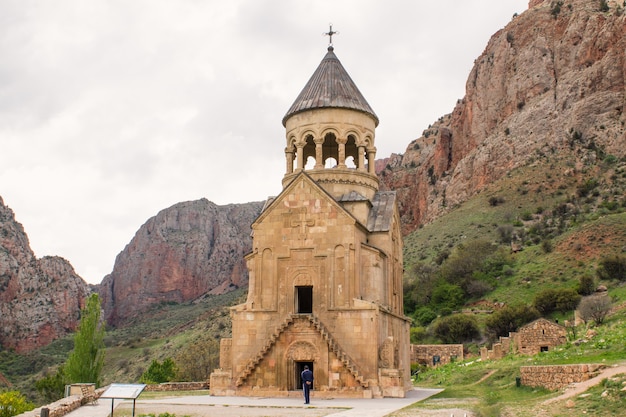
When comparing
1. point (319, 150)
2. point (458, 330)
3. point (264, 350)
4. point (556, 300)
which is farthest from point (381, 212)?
point (458, 330)

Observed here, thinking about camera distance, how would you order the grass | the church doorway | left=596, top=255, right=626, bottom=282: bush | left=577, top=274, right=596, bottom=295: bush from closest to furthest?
the grass < the church doorway < left=577, top=274, right=596, bottom=295: bush < left=596, top=255, right=626, bottom=282: bush

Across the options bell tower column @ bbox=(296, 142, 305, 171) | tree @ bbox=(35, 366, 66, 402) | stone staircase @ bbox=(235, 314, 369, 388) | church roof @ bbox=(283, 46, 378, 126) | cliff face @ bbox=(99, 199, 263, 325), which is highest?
cliff face @ bbox=(99, 199, 263, 325)

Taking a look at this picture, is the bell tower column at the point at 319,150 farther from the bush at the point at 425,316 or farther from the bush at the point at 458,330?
the bush at the point at 425,316

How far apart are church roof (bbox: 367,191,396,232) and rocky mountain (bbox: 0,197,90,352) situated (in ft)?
220

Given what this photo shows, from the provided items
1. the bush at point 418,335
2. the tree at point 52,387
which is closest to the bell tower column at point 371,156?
the tree at point 52,387

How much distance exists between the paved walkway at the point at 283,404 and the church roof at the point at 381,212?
6036mm

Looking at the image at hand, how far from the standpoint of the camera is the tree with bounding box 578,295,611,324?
34.2 meters

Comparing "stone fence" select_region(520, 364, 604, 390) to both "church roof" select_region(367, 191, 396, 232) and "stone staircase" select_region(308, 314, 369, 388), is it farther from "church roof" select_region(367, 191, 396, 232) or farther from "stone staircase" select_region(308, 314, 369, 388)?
"church roof" select_region(367, 191, 396, 232)

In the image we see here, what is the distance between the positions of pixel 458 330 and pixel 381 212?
25.1m

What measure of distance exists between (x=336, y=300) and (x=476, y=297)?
117 feet

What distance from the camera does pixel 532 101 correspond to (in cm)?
8206

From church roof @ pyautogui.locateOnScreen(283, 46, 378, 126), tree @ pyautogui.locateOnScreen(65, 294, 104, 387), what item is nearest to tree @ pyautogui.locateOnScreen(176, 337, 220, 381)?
tree @ pyautogui.locateOnScreen(65, 294, 104, 387)

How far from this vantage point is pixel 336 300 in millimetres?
22562

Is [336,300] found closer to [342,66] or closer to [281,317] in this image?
[281,317]
